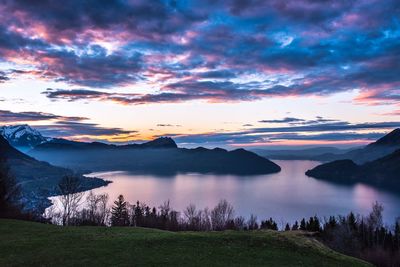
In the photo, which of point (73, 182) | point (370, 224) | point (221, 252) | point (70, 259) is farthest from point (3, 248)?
point (370, 224)

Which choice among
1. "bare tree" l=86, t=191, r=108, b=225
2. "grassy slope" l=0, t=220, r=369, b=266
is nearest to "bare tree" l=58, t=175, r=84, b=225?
"bare tree" l=86, t=191, r=108, b=225

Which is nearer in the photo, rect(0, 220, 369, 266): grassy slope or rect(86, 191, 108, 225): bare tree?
rect(0, 220, 369, 266): grassy slope

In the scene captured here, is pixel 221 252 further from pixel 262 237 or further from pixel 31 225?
pixel 31 225

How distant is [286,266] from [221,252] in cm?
418

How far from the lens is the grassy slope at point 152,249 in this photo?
64.7ft

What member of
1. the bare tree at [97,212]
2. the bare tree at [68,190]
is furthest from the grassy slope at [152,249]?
Result: the bare tree at [97,212]

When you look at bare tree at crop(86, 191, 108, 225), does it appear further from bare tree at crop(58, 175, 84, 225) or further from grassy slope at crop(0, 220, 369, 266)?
grassy slope at crop(0, 220, 369, 266)

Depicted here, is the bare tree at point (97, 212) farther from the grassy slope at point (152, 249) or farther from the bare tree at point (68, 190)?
→ the grassy slope at point (152, 249)

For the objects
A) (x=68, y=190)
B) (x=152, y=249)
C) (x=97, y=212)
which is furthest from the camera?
(x=97, y=212)

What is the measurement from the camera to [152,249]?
2223cm

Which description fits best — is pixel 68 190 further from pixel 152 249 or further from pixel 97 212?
pixel 152 249

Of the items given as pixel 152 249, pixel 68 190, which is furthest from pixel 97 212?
pixel 152 249

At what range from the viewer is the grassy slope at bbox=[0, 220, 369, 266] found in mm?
19719

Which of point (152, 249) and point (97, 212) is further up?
point (152, 249)
